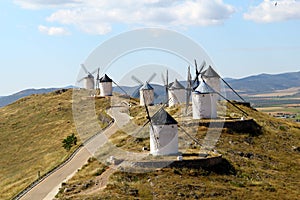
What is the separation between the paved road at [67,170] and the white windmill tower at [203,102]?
1160cm

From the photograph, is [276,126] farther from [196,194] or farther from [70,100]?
[70,100]

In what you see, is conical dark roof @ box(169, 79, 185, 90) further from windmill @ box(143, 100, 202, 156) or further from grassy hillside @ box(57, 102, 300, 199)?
windmill @ box(143, 100, 202, 156)

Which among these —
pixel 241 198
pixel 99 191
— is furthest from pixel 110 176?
pixel 241 198

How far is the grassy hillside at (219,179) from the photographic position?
36.8 m

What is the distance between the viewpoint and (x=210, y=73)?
72.3 metres

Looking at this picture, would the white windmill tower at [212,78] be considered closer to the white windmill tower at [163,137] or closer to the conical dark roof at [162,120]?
the conical dark roof at [162,120]

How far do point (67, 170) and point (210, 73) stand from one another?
3075 cm

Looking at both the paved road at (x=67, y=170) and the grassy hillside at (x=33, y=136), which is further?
the grassy hillside at (x=33, y=136)

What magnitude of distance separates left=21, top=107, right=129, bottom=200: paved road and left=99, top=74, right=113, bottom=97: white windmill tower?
25.0 metres

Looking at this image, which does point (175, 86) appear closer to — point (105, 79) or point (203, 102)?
point (203, 102)

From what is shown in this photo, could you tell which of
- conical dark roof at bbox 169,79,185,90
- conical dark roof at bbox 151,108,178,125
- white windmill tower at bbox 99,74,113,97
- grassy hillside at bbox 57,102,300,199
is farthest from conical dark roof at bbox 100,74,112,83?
conical dark roof at bbox 151,108,178,125

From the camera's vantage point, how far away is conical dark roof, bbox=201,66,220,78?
72.0 meters

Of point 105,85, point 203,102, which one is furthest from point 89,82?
point 203,102

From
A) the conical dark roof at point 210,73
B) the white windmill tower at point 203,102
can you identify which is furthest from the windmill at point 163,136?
the conical dark roof at point 210,73
